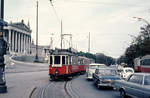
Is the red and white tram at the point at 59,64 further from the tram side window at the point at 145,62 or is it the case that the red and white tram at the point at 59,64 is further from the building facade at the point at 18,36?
the building facade at the point at 18,36

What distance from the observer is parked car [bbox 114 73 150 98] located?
9.04 metres

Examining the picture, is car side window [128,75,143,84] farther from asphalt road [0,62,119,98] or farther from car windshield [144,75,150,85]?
asphalt road [0,62,119,98]

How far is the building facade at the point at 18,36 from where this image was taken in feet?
339

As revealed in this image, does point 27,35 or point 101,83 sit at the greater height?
point 27,35

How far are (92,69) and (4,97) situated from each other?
1416 cm

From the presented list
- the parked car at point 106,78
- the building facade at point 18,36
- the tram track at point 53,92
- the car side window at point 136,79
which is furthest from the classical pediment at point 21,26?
the car side window at point 136,79

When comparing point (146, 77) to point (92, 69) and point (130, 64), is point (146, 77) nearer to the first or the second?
point (92, 69)

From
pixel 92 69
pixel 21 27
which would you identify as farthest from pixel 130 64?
pixel 21 27

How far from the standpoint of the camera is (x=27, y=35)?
122 metres

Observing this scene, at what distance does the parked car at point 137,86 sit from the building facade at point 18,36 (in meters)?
93.7

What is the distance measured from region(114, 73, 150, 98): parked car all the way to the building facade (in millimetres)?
93695

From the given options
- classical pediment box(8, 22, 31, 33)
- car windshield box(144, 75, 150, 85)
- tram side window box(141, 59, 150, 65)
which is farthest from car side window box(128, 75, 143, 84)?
classical pediment box(8, 22, 31, 33)

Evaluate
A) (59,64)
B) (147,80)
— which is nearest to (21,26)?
(59,64)

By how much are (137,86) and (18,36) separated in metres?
107
